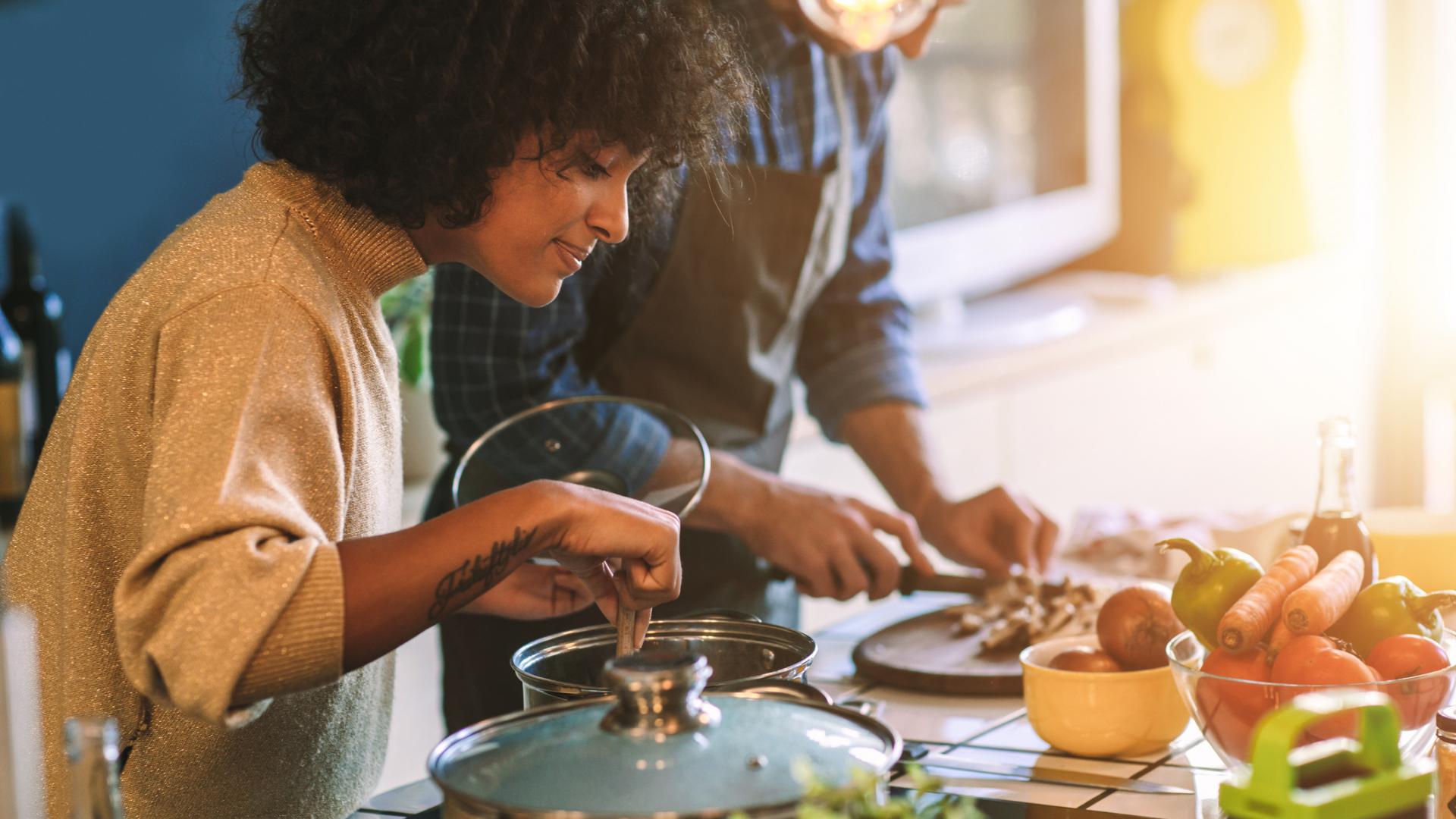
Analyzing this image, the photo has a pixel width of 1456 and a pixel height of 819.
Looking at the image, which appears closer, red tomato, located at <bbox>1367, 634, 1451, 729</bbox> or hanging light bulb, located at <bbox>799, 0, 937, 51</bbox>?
red tomato, located at <bbox>1367, 634, 1451, 729</bbox>

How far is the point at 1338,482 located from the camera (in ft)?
4.06

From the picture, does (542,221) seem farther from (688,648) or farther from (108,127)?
(108,127)

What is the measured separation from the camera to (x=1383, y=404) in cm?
486

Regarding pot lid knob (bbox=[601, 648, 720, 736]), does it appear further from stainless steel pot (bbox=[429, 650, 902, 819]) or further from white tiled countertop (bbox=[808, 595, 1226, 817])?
white tiled countertop (bbox=[808, 595, 1226, 817])

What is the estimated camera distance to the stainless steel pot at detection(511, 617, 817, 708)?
3.30 feet

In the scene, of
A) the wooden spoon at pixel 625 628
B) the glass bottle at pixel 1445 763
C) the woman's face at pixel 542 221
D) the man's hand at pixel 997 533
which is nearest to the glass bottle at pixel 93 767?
the wooden spoon at pixel 625 628

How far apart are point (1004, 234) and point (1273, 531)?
1701 millimetres

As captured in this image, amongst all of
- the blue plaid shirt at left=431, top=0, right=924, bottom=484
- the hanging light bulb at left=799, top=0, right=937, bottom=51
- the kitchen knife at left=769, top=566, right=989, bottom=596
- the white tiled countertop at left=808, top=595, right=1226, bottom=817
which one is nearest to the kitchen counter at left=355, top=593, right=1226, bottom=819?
the white tiled countertop at left=808, top=595, right=1226, bottom=817

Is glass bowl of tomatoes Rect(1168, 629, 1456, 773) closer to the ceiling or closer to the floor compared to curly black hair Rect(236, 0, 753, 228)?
closer to the floor

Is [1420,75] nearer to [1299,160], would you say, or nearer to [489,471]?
[1299,160]

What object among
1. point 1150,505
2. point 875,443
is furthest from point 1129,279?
point 875,443

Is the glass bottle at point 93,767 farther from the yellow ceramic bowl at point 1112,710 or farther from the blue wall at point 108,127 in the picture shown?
the blue wall at point 108,127

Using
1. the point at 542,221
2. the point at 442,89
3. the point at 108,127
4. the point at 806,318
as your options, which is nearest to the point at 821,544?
the point at 806,318

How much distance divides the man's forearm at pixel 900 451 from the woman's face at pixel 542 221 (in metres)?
0.77
